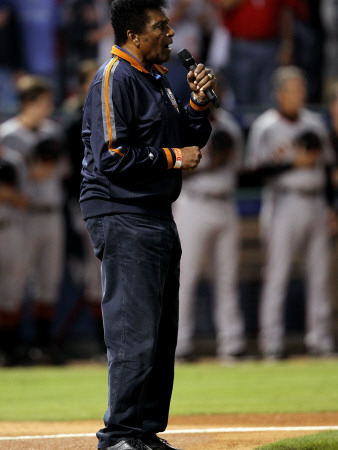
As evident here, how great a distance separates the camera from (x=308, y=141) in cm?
946

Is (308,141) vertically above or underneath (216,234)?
above

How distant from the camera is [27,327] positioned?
33.3 feet

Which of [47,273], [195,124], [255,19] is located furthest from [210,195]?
[195,124]

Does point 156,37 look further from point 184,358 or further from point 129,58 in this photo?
point 184,358

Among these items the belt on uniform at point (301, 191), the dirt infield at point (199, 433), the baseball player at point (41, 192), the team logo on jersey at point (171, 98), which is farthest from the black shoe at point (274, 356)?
the team logo on jersey at point (171, 98)

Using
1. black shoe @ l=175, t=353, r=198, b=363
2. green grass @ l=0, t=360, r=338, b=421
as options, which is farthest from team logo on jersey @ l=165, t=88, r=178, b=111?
black shoe @ l=175, t=353, r=198, b=363

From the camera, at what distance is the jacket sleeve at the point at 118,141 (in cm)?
438

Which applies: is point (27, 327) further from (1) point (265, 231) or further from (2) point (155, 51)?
(2) point (155, 51)

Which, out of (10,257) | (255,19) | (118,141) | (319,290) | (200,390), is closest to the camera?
(118,141)

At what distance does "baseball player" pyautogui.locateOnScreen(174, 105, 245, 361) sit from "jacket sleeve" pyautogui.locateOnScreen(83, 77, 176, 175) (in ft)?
16.4

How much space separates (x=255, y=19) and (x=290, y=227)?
3.06 meters

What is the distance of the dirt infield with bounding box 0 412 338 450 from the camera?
5.21 metres

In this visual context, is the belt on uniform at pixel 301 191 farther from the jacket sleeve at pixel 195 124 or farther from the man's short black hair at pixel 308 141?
the jacket sleeve at pixel 195 124

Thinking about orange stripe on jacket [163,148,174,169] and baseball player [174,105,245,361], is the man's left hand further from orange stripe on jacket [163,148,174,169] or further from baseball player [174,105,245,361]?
baseball player [174,105,245,361]
